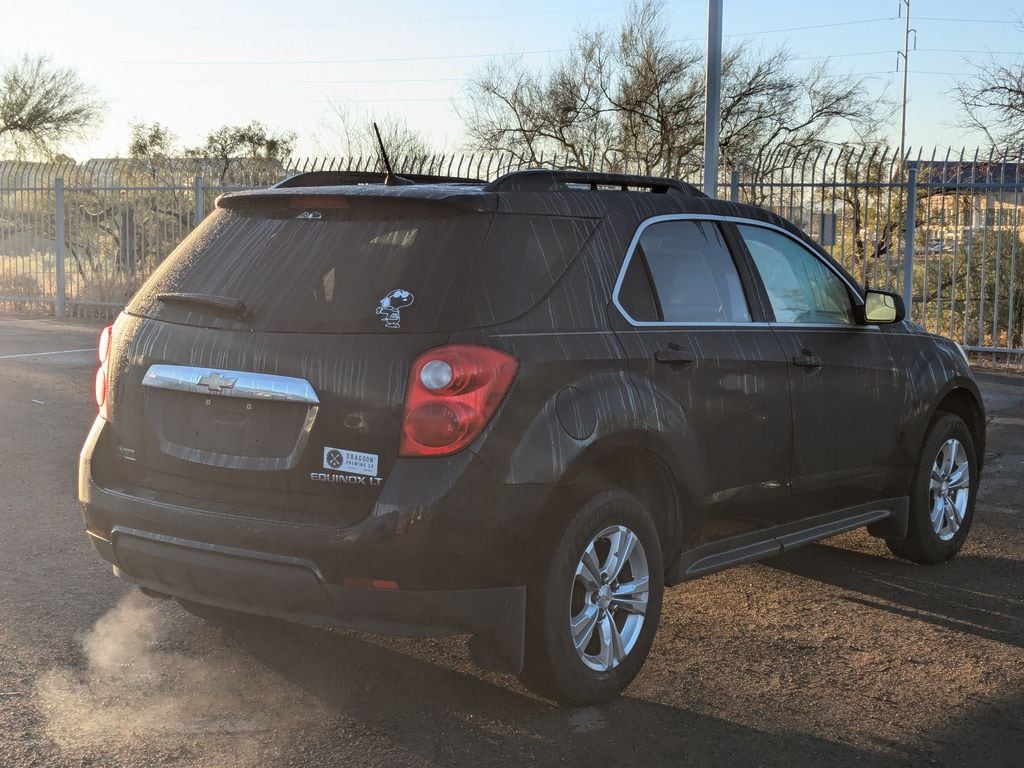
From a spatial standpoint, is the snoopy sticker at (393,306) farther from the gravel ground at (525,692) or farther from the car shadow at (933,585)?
the car shadow at (933,585)

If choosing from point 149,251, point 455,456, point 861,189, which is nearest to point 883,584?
point 455,456

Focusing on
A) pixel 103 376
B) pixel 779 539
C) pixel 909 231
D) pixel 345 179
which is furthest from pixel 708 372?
pixel 909 231

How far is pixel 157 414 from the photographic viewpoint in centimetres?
413

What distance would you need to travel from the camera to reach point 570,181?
14.9 feet

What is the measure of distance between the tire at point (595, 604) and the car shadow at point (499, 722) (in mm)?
117

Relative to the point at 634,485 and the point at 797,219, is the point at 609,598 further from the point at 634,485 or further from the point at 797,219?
the point at 797,219

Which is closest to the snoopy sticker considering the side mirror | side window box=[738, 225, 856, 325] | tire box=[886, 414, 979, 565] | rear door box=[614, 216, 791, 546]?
rear door box=[614, 216, 791, 546]

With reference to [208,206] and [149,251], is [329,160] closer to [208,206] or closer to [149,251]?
[208,206]

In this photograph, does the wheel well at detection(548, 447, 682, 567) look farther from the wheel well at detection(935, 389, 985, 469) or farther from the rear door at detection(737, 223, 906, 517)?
the wheel well at detection(935, 389, 985, 469)

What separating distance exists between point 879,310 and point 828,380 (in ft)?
1.86

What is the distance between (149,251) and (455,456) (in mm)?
17711

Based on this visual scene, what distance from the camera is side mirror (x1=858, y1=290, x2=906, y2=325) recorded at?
570 cm

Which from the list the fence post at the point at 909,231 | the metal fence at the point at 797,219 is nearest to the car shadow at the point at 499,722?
the metal fence at the point at 797,219

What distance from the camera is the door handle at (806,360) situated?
5169mm
